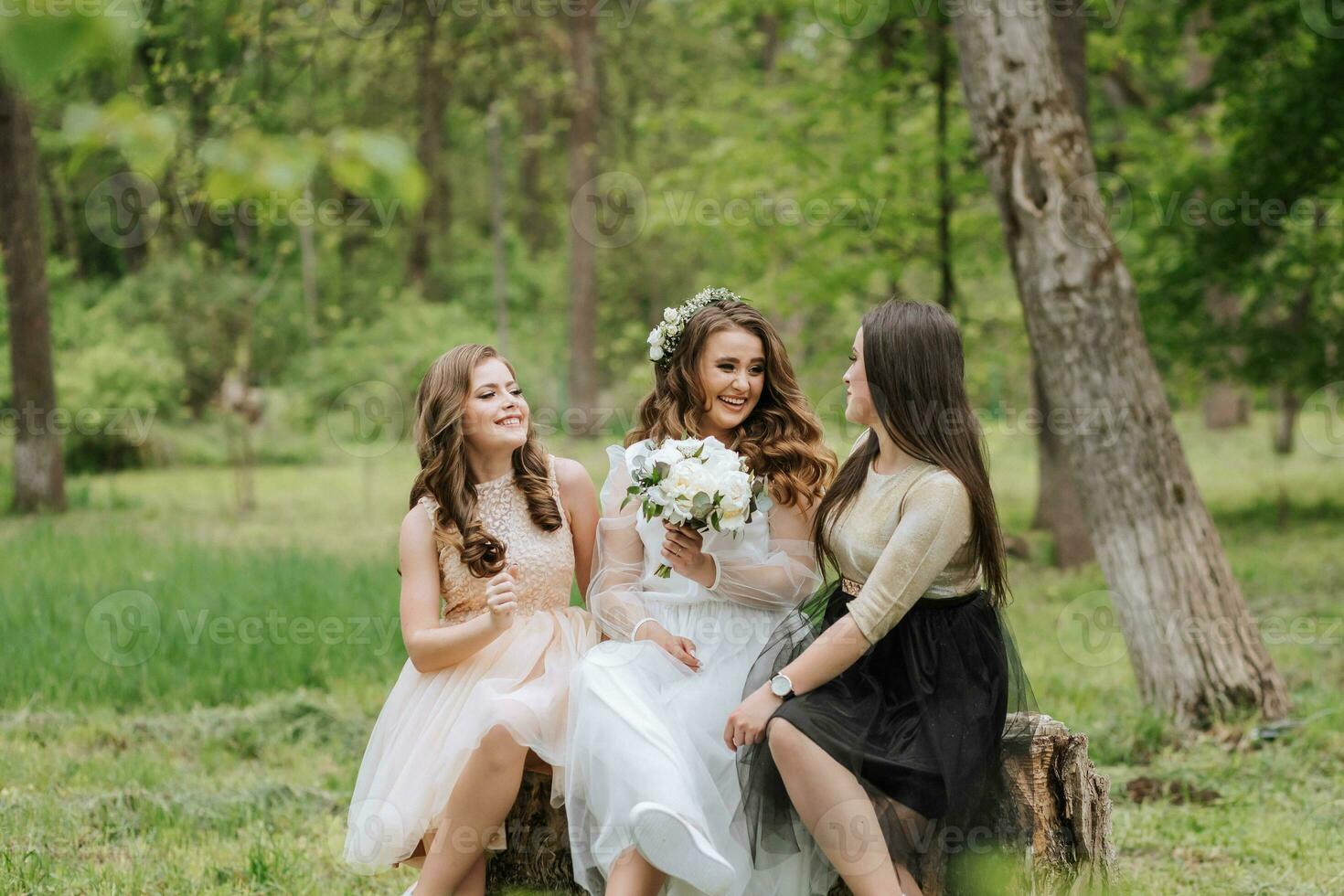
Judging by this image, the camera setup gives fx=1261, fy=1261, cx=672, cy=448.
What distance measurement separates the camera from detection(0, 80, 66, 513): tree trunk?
12.5 meters

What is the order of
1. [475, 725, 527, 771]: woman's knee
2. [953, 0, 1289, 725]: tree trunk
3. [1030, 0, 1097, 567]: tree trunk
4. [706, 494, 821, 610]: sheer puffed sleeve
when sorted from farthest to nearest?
[1030, 0, 1097, 567]: tree trunk < [953, 0, 1289, 725]: tree trunk < [706, 494, 821, 610]: sheer puffed sleeve < [475, 725, 527, 771]: woman's knee

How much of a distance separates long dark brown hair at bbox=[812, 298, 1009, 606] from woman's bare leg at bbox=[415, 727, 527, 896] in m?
1.33

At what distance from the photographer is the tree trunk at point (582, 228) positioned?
18016 millimetres

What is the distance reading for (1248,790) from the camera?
195 inches

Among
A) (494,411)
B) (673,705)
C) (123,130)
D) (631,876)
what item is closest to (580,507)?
(494,411)

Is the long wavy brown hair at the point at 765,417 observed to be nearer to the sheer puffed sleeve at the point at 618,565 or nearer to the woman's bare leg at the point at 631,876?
the sheer puffed sleeve at the point at 618,565

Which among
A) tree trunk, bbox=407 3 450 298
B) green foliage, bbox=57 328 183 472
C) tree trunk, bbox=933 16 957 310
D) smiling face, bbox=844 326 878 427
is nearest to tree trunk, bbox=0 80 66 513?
green foliage, bbox=57 328 183 472

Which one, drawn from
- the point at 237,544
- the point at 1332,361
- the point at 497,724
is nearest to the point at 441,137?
the point at 237,544

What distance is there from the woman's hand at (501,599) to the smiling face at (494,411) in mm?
446

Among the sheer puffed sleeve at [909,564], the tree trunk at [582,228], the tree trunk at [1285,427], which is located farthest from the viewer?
the tree trunk at [582,228]

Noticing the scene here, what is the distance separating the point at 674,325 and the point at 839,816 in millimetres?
1674

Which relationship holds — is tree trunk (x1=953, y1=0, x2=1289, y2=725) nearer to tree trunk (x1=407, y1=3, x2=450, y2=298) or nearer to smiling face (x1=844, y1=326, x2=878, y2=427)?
smiling face (x1=844, y1=326, x2=878, y2=427)

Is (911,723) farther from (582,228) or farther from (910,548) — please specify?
(582,228)

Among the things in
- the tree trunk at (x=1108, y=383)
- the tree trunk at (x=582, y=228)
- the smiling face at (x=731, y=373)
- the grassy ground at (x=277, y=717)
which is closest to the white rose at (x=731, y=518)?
the smiling face at (x=731, y=373)
